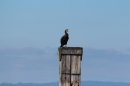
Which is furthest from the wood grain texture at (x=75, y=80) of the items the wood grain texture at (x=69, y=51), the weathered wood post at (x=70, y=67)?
the wood grain texture at (x=69, y=51)

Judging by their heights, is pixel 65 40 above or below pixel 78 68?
above

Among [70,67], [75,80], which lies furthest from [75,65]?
[75,80]

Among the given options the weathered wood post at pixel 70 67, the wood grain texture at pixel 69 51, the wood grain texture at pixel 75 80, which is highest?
the wood grain texture at pixel 69 51

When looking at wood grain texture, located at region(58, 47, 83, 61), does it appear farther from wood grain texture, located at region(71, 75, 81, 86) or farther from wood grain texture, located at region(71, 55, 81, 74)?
wood grain texture, located at region(71, 75, 81, 86)

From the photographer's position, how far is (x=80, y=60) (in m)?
9.25

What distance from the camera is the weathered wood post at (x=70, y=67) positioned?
9180 millimetres

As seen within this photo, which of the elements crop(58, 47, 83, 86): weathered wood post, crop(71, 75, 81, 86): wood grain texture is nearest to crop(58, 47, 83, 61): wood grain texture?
crop(58, 47, 83, 86): weathered wood post

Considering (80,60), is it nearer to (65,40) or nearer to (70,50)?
(70,50)

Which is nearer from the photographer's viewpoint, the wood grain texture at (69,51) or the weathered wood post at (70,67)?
the weathered wood post at (70,67)

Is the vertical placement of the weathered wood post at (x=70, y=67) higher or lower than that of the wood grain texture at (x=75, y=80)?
higher

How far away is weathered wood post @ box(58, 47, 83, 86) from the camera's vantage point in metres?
9.18

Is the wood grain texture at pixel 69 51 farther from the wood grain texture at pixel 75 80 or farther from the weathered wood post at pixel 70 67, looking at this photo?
the wood grain texture at pixel 75 80

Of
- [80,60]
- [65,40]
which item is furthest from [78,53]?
[65,40]

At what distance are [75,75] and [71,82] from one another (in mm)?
126
